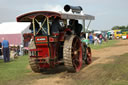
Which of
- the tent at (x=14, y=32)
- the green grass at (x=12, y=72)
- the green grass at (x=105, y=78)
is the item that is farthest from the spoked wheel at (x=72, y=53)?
the tent at (x=14, y=32)

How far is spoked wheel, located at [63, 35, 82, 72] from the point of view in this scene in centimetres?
729

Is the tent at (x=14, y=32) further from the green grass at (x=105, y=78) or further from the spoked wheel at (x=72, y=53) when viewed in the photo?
the green grass at (x=105, y=78)

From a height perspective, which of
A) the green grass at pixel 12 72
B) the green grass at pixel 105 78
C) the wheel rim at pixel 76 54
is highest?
the wheel rim at pixel 76 54

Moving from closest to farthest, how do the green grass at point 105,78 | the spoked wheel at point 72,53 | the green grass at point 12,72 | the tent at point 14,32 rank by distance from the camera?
1. the green grass at point 105,78
2. the spoked wheel at point 72,53
3. the green grass at point 12,72
4. the tent at point 14,32

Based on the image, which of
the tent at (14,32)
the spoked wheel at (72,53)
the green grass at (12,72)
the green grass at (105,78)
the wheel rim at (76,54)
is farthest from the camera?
the tent at (14,32)

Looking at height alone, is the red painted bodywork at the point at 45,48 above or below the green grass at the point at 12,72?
above

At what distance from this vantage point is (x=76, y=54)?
8242 mm

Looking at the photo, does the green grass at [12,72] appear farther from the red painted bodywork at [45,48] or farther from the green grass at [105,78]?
the green grass at [105,78]

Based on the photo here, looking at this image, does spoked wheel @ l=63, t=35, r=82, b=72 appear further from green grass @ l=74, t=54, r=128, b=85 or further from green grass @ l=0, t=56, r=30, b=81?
green grass @ l=0, t=56, r=30, b=81

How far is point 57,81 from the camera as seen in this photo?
21.1 ft

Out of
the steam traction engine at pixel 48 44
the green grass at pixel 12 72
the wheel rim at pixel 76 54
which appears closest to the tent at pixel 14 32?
the green grass at pixel 12 72

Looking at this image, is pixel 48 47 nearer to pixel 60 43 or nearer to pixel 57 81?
pixel 60 43

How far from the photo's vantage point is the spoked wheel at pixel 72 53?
23.9 ft

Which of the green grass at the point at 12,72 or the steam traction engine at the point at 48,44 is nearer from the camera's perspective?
the steam traction engine at the point at 48,44
